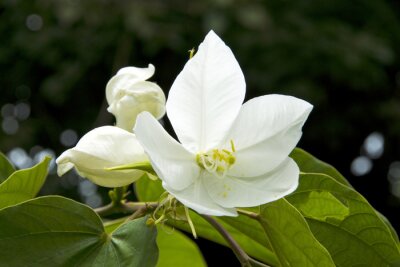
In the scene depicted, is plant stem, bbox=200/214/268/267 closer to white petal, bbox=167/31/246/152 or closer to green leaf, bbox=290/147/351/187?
white petal, bbox=167/31/246/152

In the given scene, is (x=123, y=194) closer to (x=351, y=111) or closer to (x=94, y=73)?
(x=94, y=73)

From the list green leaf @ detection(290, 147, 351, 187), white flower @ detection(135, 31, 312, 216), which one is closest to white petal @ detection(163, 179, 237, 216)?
white flower @ detection(135, 31, 312, 216)

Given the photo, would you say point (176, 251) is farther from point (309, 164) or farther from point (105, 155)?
point (105, 155)

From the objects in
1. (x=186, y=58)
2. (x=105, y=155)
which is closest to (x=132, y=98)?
(x=105, y=155)

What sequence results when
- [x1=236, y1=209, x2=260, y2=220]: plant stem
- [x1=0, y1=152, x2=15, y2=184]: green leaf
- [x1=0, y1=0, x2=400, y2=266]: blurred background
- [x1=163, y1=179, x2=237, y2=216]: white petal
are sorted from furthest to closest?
[x1=0, y1=0, x2=400, y2=266]: blurred background
[x1=0, y1=152, x2=15, y2=184]: green leaf
[x1=236, y1=209, x2=260, y2=220]: plant stem
[x1=163, y1=179, x2=237, y2=216]: white petal

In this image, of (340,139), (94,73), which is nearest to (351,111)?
(340,139)

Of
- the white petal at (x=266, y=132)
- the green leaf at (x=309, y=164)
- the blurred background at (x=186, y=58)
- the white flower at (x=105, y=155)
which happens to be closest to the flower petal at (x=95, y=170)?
the white flower at (x=105, y=155)

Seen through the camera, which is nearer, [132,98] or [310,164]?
[132,98]
